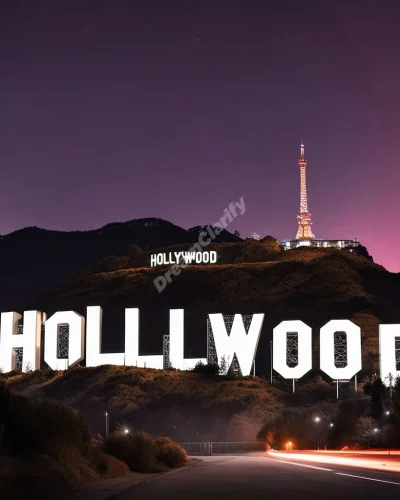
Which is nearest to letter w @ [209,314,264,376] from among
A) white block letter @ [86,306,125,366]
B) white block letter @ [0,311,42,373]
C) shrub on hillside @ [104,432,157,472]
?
white block letter @ [86,306,125,366]

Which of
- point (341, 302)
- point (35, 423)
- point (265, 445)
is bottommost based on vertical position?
point (265, 445)

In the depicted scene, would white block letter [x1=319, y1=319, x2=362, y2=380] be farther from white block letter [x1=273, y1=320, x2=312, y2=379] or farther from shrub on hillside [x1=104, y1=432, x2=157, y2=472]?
shrub on hillside [x1=104, y1=432, x2=157, y2=472]

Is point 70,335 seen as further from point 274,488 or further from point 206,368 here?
point 274,488

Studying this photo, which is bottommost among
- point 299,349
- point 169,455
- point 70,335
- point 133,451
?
point 169,455

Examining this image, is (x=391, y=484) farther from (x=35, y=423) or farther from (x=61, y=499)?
(x=35, y=423)

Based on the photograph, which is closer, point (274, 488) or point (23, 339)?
point (274, 488)

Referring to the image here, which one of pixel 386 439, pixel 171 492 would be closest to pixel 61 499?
pixel 171 492

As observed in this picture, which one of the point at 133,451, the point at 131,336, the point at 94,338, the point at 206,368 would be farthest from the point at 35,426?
the point at 206,368
